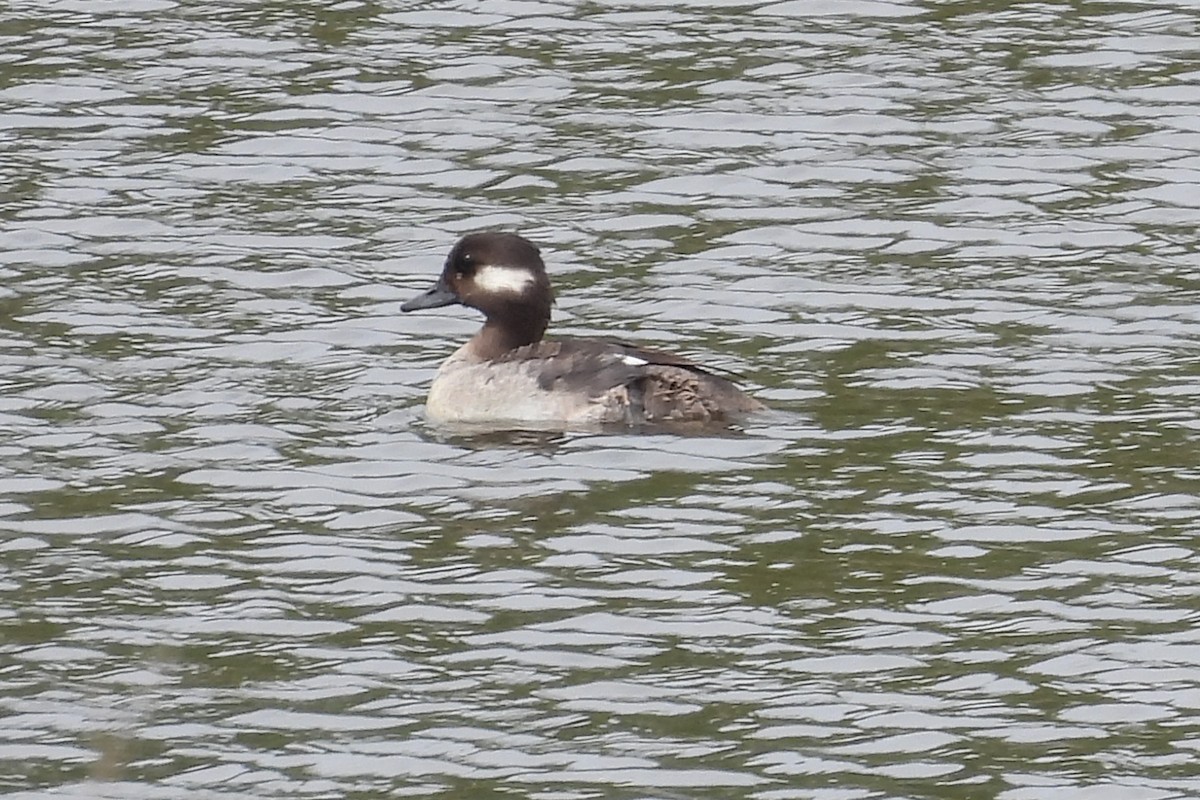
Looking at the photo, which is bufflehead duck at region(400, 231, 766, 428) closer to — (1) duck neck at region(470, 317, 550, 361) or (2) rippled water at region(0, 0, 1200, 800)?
(1) duck neck at region(470, 317, 550, 361)

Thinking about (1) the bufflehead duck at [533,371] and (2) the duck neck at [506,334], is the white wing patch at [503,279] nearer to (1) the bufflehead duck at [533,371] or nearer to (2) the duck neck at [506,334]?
(1) the bufflehead duck at [533,371]

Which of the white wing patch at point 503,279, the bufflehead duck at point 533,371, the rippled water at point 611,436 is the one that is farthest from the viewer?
the white wing patch at point 503,279

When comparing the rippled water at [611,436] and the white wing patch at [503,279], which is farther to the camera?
the white wing patch at [503,279]

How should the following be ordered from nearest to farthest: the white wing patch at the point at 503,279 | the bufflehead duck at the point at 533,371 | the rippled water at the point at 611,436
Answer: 1. the rippled water at the point at 611,436
2. the bufflehead duck at the point at 533,371
3. the white wing patch at the point at 503,279

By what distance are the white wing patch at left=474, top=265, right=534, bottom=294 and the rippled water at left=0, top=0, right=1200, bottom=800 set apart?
0.63 metres

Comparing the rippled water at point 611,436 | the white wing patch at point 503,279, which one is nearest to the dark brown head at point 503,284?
the white wing patch at point 503,279

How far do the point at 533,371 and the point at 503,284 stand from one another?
2.31 ft

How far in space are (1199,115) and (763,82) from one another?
2.88m

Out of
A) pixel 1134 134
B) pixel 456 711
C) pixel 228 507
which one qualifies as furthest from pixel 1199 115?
pixel 456 711

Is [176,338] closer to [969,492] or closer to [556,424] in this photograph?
[556,424]

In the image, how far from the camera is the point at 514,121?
1964 cm

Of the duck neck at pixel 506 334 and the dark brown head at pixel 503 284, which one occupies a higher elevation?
the dark brown head at pixel 503 284

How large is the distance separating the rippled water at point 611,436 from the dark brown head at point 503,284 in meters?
0.52

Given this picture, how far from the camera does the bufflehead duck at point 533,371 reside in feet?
46.5
